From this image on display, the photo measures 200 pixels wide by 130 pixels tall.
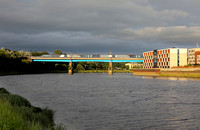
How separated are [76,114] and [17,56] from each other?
182052 mm

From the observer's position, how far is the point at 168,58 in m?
148

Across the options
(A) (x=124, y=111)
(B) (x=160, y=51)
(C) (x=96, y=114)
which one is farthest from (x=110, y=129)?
(B) (x=160, y=51)

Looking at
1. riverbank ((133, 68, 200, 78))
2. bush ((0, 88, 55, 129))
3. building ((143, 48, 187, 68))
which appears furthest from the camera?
building ((143, 48, 187, 68))

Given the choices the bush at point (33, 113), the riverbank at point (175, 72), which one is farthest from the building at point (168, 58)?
the bush at point (33, 113)

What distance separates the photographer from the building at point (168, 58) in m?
145

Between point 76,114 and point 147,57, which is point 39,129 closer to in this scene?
point 76,114

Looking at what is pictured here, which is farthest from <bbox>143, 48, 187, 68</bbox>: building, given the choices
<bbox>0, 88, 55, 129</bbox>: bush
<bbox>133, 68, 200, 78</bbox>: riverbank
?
<bbox>0, 88, 55, 129</bbox>: bush

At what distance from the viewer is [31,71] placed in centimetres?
19912

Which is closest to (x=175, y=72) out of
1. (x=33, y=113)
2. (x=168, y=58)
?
(x=168, y=58)

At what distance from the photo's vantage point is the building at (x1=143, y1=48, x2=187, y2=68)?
14525 centimetres

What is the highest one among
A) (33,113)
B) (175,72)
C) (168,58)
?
(168,58)

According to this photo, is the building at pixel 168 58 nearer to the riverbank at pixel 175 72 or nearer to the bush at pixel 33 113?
the riverbank at pixel 175 72

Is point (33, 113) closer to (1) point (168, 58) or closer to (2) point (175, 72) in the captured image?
(2) point (175, 72)

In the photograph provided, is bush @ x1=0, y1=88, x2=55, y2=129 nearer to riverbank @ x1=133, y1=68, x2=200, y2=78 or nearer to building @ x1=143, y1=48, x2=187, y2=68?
riverbank @ x1=133, y1=68, x2=200, y2=78
